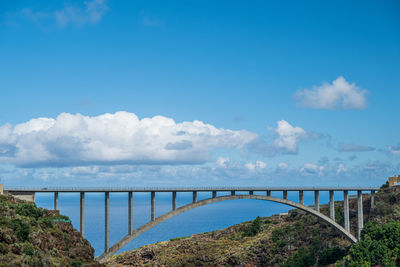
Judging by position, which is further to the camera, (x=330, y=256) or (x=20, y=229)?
(x=330, y=256)

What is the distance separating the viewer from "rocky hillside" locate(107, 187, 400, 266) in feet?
227

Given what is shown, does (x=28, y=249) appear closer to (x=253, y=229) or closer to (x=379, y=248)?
(x=379, y=248)

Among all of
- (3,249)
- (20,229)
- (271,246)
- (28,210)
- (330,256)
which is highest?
(28,210)

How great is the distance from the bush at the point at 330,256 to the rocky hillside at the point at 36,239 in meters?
37.1

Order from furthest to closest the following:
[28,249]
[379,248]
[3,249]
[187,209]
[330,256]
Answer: [330,256]
[379,248]
[187,209]
[28,249]
[3,249]

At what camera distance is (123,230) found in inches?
5930

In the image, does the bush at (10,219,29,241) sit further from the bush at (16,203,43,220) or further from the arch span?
the arch span

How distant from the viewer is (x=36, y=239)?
3678 cm

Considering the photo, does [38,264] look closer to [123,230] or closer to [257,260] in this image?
[257,260]

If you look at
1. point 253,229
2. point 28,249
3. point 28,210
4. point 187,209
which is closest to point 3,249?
point 28,249

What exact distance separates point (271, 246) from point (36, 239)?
150ft

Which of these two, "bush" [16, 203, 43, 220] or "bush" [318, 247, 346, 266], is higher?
"bush" [16, 203, 43, 220]

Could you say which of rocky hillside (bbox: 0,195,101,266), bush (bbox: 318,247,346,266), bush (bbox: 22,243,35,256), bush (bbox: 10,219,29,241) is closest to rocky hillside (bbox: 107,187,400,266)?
bush (bbox: 318,247,346,266)

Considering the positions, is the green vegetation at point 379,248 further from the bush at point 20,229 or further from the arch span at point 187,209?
the bush at point 20,229
